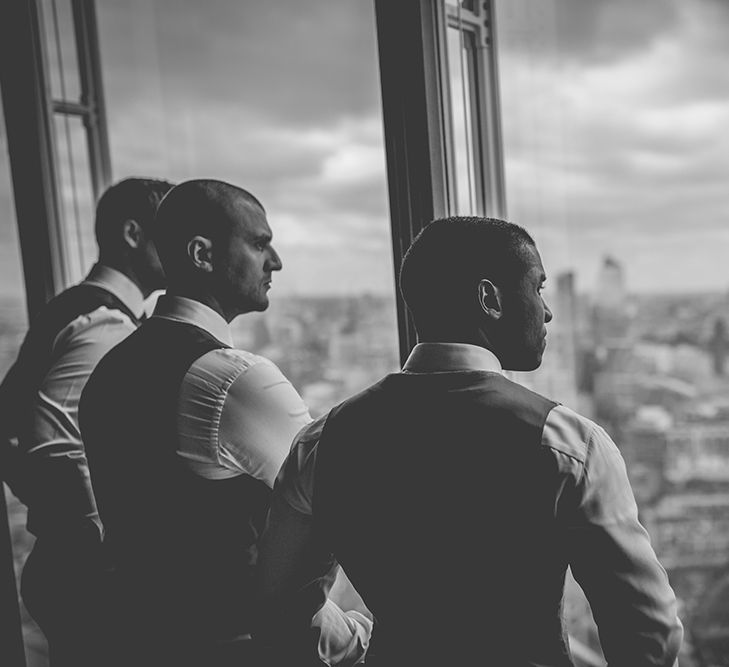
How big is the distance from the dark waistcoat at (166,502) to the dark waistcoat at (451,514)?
0.99ft

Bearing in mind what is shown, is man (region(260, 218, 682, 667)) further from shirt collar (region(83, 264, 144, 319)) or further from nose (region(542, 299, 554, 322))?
shirt collar (region(83, 264, 144, 319))

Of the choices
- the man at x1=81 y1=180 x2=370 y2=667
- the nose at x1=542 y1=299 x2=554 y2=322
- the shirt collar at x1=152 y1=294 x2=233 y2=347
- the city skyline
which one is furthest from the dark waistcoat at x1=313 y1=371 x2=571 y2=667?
the city skyline

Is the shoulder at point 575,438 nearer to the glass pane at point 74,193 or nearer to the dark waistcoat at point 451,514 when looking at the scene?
the dark waistcoat at point 451,514

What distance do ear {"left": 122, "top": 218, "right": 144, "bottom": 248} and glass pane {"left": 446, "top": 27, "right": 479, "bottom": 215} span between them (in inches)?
30.8

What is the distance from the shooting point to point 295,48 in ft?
6.69

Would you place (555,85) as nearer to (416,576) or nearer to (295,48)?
(295,48)

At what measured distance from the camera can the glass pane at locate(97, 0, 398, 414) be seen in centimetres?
174

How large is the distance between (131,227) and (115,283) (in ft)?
0.45

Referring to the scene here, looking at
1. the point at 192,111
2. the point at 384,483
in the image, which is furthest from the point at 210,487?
the point at 192,111

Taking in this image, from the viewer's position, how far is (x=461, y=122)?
1488mm

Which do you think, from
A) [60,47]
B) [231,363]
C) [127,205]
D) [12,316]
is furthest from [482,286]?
[12,316]

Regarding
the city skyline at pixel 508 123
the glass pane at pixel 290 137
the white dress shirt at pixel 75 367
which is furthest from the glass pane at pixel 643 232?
the white dress shirt at pixel 75 367

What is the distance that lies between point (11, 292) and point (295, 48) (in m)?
1.35

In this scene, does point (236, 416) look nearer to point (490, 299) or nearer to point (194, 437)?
point (194, 437)
